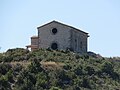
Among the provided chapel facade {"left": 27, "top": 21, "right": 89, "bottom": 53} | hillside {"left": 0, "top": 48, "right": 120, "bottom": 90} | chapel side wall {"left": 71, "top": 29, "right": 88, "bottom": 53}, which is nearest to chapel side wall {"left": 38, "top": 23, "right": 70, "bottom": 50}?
chapel facade {"left": 27, "top": 21, "right": 89, "bottom": 53}

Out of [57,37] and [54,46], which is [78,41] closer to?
[57,37]

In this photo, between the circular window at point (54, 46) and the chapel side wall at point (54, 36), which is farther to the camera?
the circular window at point (54, 46)

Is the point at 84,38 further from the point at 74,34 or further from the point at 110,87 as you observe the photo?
the point at 110,87

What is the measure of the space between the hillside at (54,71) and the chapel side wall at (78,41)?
471 cm

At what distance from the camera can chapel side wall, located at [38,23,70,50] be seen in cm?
8319

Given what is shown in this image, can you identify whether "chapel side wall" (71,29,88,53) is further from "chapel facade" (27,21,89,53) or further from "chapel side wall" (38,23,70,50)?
"chapel side wall" (38,23,70,50)

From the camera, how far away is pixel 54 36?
276 feet

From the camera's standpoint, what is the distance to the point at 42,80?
6388cm

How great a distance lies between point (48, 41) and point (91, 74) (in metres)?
14.0

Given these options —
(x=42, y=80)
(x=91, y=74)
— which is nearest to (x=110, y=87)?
(x=91, y=74)

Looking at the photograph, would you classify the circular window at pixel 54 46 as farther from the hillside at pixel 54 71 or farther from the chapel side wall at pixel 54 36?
the hillside at pixel 54 71

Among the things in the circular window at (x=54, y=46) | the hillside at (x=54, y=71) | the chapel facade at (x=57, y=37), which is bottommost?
the hillside at (x=54, y=71)

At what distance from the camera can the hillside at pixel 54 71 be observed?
63719mm

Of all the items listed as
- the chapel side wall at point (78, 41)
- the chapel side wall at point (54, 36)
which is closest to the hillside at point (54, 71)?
the chapel side wall at point (54, 36)
